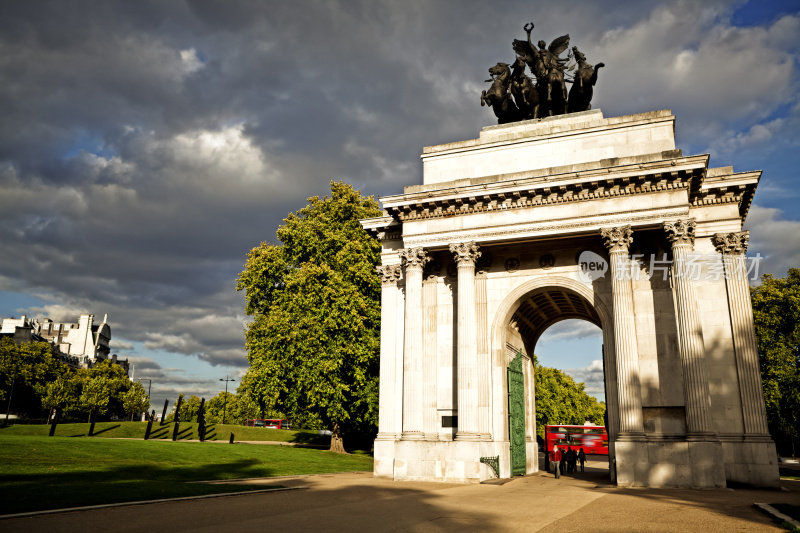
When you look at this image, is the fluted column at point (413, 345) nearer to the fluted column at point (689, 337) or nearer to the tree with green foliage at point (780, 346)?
the fluted column at point (689, 337)

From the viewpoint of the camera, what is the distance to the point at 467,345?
26.8m

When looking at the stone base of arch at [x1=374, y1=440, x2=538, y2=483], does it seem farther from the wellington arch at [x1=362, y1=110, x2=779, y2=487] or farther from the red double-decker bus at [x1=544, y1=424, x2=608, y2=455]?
the red double-decker bus at [x1=544, y1=424, x2=608, y2=455]

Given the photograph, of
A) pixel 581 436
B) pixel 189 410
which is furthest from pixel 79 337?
pixel 581 436

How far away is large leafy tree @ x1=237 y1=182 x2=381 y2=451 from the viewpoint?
1446 inches

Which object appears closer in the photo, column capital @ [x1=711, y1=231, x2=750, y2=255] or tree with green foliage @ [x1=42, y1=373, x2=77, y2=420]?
column capital @ [x1=711, y1=231, x2=750, y2=255]

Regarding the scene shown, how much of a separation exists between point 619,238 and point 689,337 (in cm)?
494

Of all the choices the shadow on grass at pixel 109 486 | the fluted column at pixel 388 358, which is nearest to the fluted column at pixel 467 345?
the fluted column at pixel 388 358

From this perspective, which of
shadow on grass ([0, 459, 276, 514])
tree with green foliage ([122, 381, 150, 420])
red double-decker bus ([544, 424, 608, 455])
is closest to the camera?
shadow on grass ([0, 459, 276, 514])

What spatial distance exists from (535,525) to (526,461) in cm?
Result: 1891

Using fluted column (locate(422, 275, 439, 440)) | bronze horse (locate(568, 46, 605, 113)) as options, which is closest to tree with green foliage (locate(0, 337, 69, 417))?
fluted column (locate(422, 275, 439, 440))

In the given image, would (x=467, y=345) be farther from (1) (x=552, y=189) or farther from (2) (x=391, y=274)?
(1) (x=552, y=189)

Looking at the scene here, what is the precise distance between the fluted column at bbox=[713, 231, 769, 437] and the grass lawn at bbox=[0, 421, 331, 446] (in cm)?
3563

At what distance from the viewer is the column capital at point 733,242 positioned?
25.4 m

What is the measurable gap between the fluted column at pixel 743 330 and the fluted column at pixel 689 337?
1.57 metres
